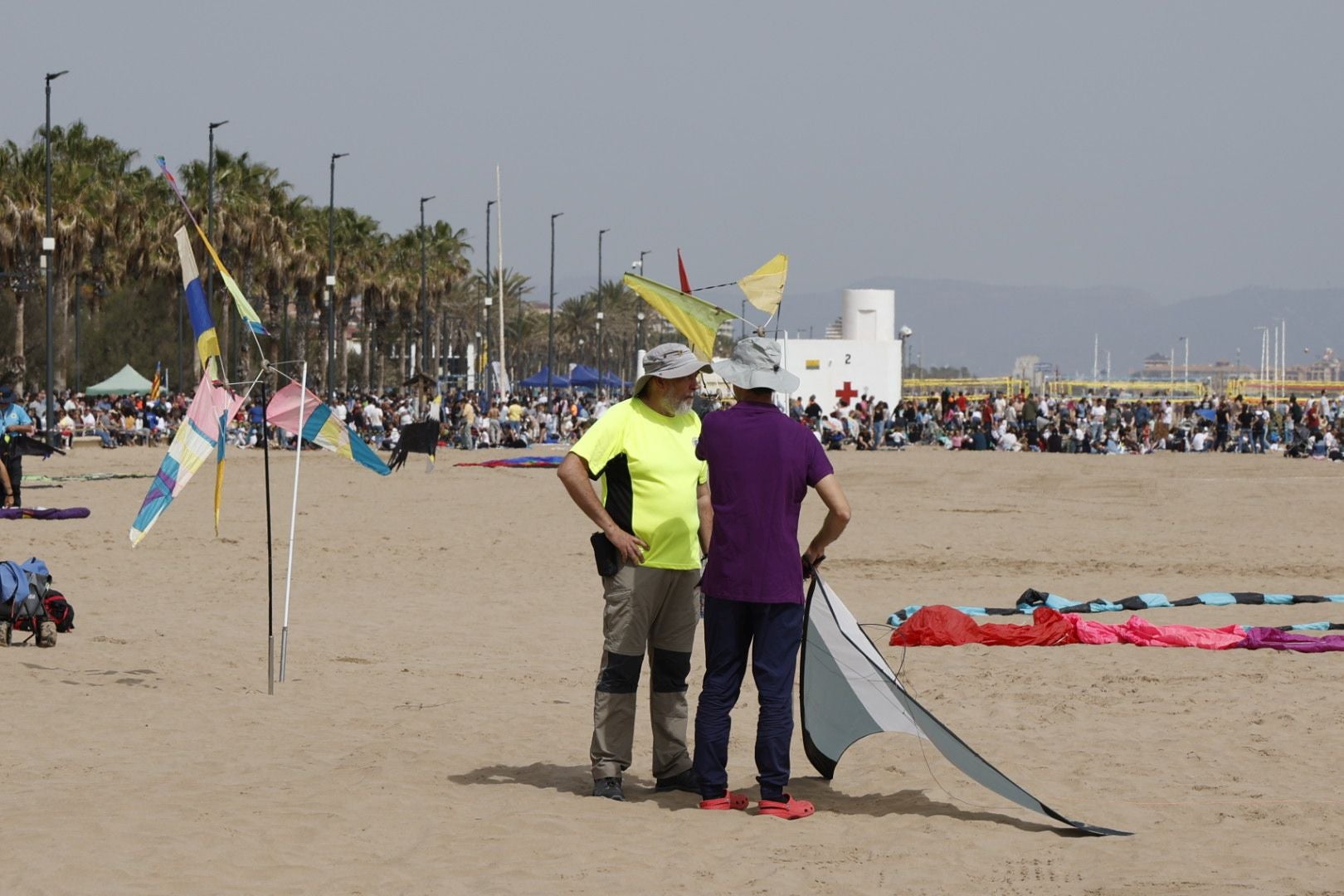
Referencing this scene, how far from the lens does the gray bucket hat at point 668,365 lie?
261 inches

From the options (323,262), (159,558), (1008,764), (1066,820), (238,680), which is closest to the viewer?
(1066,820)

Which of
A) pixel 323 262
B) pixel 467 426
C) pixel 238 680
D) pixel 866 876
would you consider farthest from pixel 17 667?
pixel 323 262

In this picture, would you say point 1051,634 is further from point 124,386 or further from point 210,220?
point 124,386

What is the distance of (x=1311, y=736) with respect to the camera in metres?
8.01

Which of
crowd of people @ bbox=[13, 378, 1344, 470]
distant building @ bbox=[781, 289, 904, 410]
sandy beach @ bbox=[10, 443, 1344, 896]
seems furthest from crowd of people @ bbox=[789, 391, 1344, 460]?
sandy beach @ bbox=[10, 443, 1344, 896]

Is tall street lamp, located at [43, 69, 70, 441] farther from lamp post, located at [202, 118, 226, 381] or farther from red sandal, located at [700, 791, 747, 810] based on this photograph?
red sandal, located at [700, 791, 747, 810]

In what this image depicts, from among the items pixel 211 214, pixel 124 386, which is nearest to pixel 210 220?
pixel 211 214

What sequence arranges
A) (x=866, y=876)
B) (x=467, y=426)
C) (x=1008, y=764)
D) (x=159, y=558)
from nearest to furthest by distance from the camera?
(x=866, y=876)
(x=1008, y=764)
(x=159, y=558)
(x=467, y=426)

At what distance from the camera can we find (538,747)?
26.5 feet

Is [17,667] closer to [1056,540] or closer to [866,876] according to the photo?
[866,876]

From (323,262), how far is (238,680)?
60252 millimetres

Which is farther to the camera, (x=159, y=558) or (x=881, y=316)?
(x=881, y=316)

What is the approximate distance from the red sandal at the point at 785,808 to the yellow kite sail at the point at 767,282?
254 centimetres

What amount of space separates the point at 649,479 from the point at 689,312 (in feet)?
5.34
